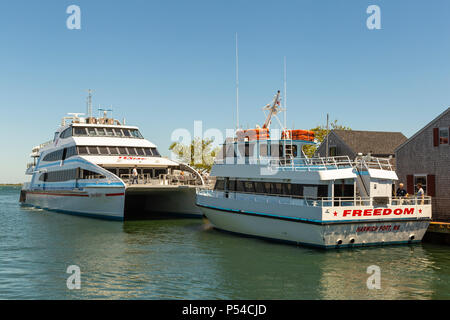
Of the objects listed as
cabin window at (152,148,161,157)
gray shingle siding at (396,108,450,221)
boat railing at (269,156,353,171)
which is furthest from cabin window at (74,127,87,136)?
gray shingle siding at (396,108,450,221)

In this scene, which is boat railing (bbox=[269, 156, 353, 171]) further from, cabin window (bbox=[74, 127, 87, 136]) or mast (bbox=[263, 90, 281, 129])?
cabin window (bbox=[74, 127, 87, 136])

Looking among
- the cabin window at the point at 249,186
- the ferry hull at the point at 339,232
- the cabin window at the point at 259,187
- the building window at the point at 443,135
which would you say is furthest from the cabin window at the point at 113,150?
the building window at the point at 443,135

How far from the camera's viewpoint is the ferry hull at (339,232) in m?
17.3

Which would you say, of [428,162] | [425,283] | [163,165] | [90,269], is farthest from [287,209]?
[163,165]

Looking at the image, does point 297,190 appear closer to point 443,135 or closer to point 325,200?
point 325,200

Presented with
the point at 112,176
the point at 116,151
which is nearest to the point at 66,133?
the point at 116,151

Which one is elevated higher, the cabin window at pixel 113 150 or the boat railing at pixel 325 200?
the cabin window at pixel 113 150

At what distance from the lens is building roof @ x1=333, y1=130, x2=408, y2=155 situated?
36.2m

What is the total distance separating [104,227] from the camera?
25688mm

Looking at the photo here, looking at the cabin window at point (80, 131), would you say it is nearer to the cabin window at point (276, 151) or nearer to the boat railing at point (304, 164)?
the cabin window at point (276, 151)

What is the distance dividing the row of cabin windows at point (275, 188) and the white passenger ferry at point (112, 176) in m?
6.69

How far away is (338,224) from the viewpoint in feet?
56.5

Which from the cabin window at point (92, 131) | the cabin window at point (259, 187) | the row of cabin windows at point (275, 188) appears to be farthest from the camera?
the cabin window at point (92, 131)

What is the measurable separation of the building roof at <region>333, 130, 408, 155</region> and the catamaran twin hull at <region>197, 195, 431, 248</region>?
16920 millimetres
